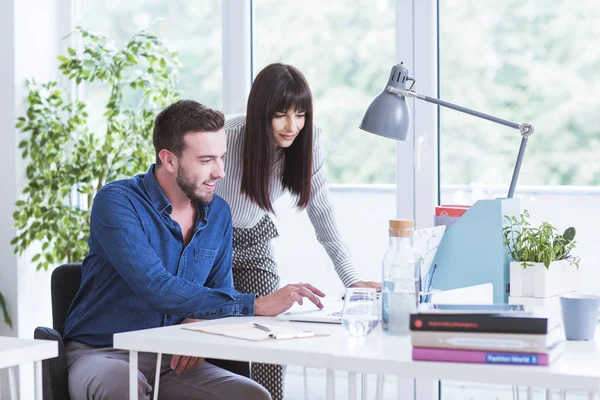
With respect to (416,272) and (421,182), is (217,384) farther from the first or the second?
(421,182)

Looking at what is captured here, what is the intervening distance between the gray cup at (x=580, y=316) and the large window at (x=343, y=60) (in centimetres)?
175

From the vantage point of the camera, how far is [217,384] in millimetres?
2117

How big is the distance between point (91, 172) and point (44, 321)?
2.61 ft

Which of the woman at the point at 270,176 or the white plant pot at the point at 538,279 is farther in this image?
the woman at the point at 270,176

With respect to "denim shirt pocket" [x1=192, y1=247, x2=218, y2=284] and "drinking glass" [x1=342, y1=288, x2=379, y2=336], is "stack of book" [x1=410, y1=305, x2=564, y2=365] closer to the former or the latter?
"drinking glass" [x1=342, y1=288, x2=379, y2=336]

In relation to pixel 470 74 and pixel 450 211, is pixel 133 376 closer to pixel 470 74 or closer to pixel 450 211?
pixel 450 211

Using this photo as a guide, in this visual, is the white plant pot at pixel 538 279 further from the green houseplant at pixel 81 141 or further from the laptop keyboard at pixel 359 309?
the green houseplant at pixel 81 141

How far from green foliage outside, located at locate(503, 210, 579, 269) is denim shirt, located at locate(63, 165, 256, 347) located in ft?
2.32

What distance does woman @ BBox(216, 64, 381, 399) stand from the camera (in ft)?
8.31

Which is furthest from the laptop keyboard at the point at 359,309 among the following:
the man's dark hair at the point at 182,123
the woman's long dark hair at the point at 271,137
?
the woman's long dark hair at the point at 271,137

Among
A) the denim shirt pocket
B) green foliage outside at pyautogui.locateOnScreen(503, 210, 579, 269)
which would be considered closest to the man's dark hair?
the denim shirt pocket

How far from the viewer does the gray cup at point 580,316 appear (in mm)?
1678

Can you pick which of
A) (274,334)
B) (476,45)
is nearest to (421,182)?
(476,45)

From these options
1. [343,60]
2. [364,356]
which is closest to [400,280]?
[364,356]
